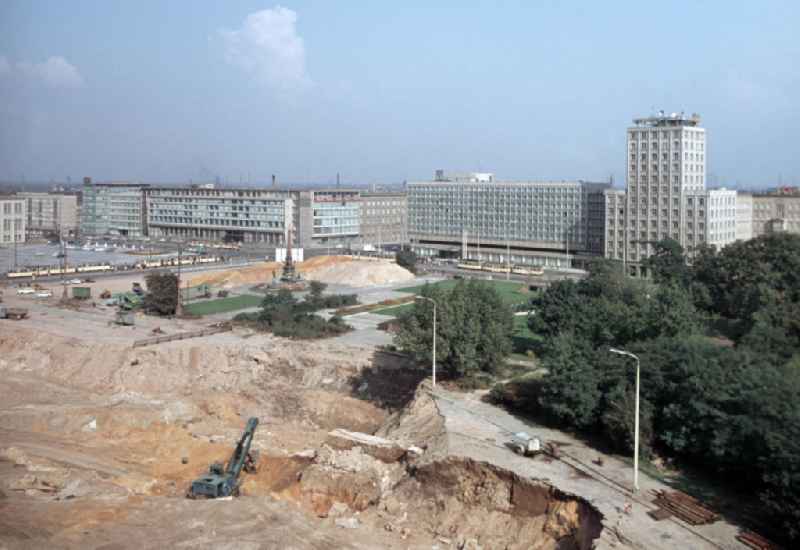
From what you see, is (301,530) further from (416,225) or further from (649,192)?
(416,225)

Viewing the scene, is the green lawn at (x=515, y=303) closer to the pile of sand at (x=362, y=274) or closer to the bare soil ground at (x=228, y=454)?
the pile of sand at (x=362, y=274)

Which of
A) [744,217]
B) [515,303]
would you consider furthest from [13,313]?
[744,217]

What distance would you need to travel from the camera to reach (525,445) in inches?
1055

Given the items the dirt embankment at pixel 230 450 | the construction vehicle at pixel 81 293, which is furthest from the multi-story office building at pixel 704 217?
the construction vehicle at pixel 81 293

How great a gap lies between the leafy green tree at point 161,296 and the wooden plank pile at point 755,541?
133 feet

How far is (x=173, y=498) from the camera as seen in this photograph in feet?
86.2

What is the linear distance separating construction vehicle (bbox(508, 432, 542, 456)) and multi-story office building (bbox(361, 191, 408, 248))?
78.7 meters

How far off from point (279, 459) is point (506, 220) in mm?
69351

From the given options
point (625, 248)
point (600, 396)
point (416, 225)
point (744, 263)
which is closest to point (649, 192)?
point (625, 248)

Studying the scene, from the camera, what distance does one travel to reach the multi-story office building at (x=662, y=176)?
73.9 meters

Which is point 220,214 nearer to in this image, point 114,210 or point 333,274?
point 114,210

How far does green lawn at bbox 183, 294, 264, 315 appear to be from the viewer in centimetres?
5622

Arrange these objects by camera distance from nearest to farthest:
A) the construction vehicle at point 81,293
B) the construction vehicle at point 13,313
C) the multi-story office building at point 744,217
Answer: the construction vehicle at point 13,313 → the construction vehicle at point 81,293 → the multi-story office building at point 744,217

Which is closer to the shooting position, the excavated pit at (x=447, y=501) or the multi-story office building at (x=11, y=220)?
the excavated pit at (x=447, y=501)
